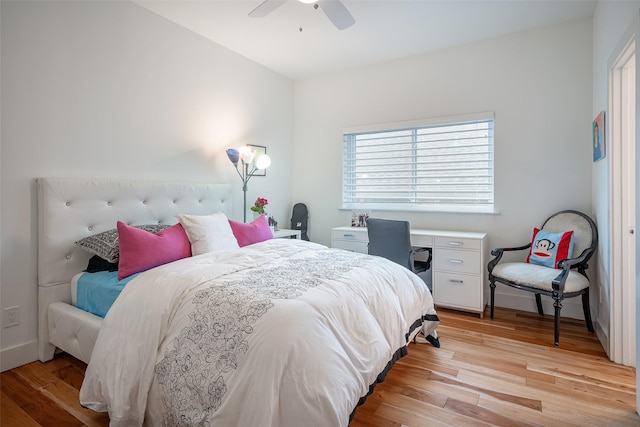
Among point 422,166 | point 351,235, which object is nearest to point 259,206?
point 351,235

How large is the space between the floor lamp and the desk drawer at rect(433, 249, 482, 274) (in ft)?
6.86

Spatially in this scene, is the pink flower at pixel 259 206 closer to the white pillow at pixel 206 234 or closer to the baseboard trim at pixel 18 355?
the white pillow at pixel 206 234

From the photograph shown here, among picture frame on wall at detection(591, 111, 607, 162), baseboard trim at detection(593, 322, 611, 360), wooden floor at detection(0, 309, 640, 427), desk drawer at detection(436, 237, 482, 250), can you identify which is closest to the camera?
wooden floor at detection(0, 309, 640, 427)

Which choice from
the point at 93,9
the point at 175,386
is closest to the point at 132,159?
the point at 93,9

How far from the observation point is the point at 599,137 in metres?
2.59

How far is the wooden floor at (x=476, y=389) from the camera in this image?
1.69 meters

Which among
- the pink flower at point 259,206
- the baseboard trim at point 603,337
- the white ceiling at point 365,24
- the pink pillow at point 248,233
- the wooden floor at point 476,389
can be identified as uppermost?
the white ceiling at point 365,24

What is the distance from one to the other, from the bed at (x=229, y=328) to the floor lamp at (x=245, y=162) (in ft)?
4.21

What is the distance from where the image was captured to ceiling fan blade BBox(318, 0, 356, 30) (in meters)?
2.21

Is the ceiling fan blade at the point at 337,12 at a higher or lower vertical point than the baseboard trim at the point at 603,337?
higher

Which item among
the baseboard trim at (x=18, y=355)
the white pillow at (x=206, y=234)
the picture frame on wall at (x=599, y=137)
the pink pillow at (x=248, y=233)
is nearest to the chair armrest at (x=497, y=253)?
the picture frame on wall at (x=599, y=137)

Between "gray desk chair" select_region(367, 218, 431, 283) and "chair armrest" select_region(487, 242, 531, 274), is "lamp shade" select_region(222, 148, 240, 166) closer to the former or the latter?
"gray desk chair" select_region(367, 218, 431, 283)

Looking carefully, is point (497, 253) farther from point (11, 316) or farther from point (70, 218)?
point (11, 316)

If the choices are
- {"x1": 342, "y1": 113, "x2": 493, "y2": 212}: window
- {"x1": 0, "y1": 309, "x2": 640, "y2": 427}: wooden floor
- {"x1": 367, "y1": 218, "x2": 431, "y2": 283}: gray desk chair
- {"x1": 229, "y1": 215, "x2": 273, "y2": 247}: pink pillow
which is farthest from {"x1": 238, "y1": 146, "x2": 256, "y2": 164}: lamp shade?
{"x1": 0, "y1": 309, "x2": 640, "y2": 427}: wooden floor
